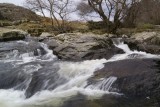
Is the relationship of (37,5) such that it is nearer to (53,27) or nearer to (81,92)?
(53,27)

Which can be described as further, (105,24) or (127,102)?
(105,24)

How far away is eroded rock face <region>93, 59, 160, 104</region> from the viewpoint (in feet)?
37.4

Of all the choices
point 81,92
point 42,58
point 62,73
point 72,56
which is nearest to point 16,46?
point 42,58

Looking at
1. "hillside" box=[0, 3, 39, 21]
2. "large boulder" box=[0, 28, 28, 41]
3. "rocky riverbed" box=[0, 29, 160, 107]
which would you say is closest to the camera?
"rocky riverbed" box=[0, 29, 160, 107]

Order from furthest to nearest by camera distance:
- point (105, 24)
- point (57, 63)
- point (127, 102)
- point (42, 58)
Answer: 1. point (105, 24)
2. point (42, 58)
3. point (57, 63)
4. point (127, 102)

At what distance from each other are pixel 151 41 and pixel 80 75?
639cm

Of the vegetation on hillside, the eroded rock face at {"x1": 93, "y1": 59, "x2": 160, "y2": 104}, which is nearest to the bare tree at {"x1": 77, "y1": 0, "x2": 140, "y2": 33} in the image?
the vegetation on hillside

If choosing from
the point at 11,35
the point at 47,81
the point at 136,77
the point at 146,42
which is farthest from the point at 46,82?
the point at 11,35

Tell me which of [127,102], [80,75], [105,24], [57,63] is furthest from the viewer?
[105,24]

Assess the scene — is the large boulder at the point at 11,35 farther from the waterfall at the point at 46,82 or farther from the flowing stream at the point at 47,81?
the waterfall at the point at 46,82

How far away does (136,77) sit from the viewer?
40.1 ft

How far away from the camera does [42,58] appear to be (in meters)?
17.0

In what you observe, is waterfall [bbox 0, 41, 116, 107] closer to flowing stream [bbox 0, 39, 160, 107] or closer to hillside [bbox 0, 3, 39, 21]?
flowing stream [bbox 0, 39, 160, 107]

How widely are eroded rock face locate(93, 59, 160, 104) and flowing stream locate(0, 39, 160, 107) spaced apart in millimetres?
364
